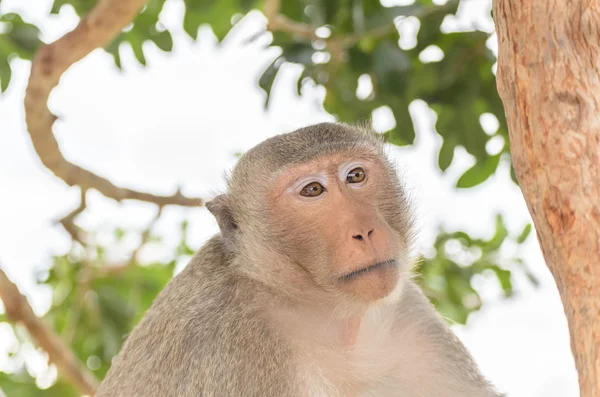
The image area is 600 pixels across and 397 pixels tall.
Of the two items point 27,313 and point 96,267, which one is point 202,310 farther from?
point 96,267

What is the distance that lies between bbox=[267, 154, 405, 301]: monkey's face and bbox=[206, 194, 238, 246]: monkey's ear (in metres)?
0.29

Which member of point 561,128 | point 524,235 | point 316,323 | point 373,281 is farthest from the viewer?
point 524,235

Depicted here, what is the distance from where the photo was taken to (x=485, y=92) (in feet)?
16.1

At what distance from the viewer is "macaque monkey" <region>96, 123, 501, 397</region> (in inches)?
148

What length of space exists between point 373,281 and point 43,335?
2.78 m

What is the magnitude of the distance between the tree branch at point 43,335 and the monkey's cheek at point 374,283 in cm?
260

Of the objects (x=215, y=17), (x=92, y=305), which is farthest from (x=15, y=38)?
(x=92, y=305)

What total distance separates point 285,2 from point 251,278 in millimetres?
1944

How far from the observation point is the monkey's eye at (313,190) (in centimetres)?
394

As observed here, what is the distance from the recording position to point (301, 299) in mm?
4035

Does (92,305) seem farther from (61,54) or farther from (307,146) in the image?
(307,146)

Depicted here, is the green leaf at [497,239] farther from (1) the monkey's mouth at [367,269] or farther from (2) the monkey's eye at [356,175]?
(1) the monkey's mouth at [367,269]

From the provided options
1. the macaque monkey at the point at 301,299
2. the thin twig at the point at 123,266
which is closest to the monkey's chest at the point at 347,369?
the macaque monkey at the point at 301,299

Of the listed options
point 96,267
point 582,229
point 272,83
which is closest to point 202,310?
point 272,83
